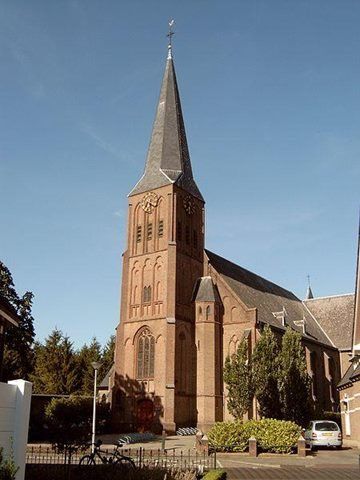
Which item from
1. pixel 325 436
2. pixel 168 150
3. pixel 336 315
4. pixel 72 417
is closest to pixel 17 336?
pixel 72 417

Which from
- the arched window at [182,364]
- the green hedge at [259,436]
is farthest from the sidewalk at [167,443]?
the arched window at [182,364]

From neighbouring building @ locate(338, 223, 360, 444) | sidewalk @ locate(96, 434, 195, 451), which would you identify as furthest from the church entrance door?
neighbouring building @ locate(338, 223, 360, 444)

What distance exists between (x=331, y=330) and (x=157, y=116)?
31.1 m

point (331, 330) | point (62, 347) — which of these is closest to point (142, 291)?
point (62, 347)

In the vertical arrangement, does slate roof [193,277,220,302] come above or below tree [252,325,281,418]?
above

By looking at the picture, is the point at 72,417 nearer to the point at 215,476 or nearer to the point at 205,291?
the point at 205,291

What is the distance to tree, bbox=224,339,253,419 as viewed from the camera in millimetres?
32625

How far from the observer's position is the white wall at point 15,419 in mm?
10352

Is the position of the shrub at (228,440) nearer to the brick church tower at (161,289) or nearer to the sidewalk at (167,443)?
the sidewalk at (167,443)

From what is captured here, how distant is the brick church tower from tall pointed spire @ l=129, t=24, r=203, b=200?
0.09 m

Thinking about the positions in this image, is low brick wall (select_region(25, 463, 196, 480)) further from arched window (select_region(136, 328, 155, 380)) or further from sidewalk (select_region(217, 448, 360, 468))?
arched window (select_region(136, 328, 155, 380))

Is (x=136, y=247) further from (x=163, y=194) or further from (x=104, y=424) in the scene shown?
(x=104, y=424)

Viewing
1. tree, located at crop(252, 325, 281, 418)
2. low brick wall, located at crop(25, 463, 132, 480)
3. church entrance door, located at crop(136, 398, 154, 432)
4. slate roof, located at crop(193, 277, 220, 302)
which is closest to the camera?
low brick wall, located at crop(25, 463, 132, 480)

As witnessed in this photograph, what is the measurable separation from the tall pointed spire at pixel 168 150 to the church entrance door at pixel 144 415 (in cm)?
1814
